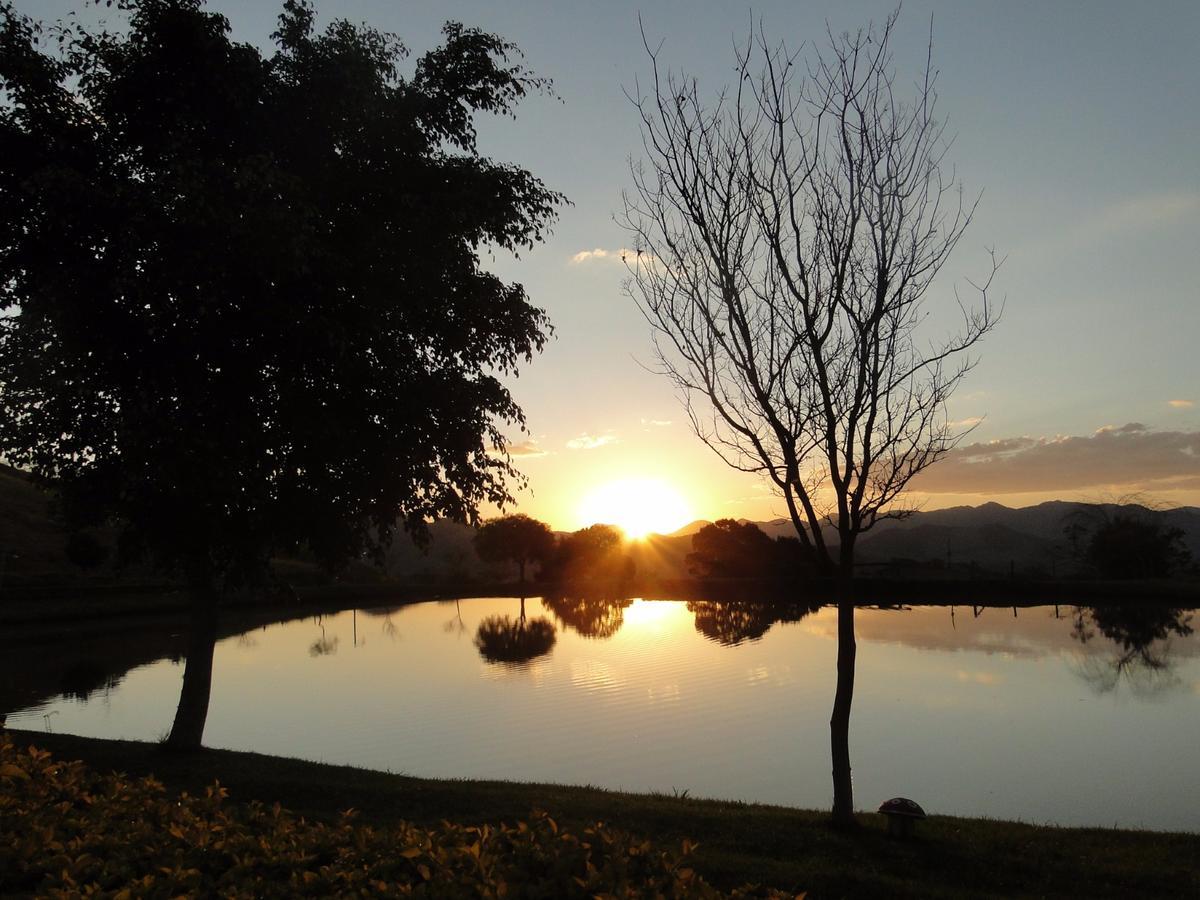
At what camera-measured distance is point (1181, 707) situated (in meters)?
24.0

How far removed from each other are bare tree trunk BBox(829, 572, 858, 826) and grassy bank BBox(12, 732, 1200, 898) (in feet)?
1.26

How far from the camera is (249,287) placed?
1437cm

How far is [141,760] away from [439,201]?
1121 cm

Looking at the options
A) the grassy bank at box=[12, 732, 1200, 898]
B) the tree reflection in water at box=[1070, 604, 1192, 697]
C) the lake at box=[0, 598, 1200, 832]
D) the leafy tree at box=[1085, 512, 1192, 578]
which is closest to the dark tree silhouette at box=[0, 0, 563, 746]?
the grassy bank at box=[12, 732, 1200, 898]

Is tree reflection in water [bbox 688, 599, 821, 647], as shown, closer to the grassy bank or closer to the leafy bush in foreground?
the grassy bank

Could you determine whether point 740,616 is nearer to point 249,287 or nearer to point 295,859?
point 249,287

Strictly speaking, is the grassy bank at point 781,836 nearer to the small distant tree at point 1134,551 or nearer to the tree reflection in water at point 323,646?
the tree reflection in water at point 323,646

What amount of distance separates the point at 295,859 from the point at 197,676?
12.1 metres

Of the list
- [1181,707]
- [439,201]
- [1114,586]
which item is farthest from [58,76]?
[1114,586]

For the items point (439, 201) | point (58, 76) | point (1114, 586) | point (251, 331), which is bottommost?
point (1114, 586)

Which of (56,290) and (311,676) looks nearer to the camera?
(56,290)

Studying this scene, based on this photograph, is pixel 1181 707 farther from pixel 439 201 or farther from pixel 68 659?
pixel 68 659

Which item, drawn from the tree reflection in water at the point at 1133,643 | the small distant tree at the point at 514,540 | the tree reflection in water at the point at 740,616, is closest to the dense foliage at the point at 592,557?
the small distant tree at the point at 514,540

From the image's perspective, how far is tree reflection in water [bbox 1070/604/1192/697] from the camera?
28.7 m
